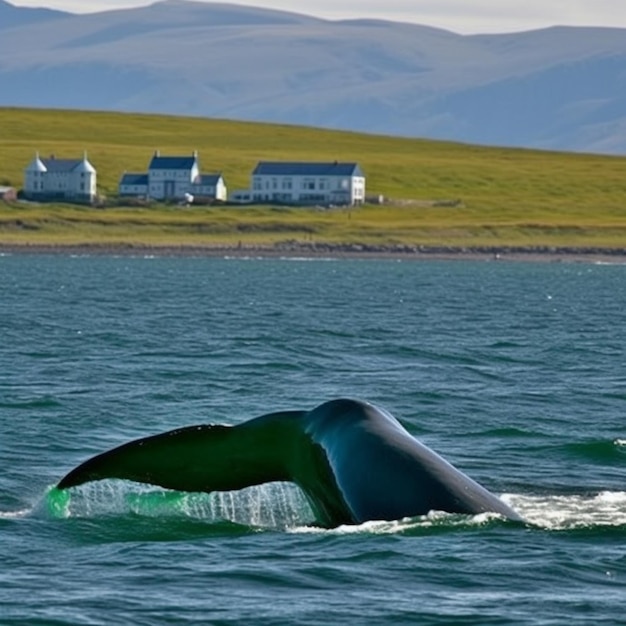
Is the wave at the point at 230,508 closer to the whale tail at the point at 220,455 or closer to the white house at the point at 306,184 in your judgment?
the whale tail at the point at 220,455

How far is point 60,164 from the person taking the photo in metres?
181

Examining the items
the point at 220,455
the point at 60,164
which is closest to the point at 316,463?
the point at 220,455

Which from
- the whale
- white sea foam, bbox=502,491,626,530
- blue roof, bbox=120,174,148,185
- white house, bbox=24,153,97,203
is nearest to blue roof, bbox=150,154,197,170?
blue roof, bbox=120,174,148,185

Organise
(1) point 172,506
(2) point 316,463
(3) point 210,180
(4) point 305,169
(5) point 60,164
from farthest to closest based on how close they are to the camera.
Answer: (4) point 305,169 < (3) point 210,180 < (5) point 60,164 < (1) point 172,506 < (2) point 316,463

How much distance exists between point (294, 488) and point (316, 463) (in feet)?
14.8

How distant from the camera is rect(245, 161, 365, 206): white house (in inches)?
7259

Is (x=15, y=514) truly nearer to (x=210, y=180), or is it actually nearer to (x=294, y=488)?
(x=294, y=488)

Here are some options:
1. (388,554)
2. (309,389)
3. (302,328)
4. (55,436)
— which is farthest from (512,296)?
(388,554)

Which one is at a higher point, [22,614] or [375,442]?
[375,442]

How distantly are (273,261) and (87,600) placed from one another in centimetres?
12350

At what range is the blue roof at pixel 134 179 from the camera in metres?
185

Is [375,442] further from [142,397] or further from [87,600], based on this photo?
[142,397]

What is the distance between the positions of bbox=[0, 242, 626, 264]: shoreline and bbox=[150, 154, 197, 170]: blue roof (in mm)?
37215

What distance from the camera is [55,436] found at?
88.8ft
